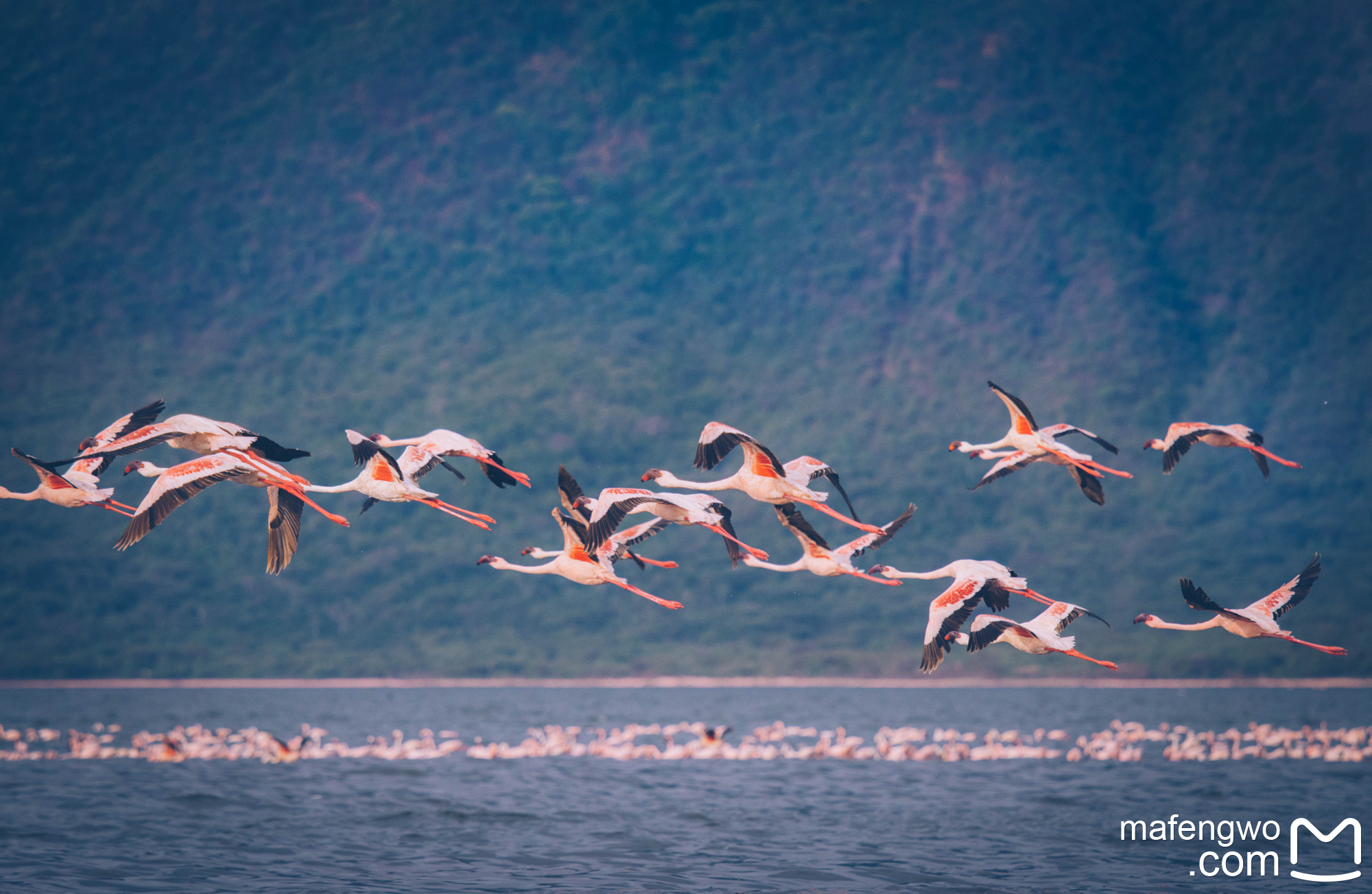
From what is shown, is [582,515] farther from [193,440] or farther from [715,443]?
[193,440]

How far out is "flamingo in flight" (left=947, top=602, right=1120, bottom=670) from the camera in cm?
2027

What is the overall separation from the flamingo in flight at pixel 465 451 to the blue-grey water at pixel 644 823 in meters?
10.5

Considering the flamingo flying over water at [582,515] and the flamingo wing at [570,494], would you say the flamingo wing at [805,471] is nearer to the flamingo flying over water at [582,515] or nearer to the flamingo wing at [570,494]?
the flamingo flying over water at [582,515]

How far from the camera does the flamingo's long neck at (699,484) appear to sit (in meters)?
22.3

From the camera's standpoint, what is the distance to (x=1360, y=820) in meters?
38.6

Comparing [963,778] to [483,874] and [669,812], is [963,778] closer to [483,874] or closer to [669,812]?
[669,812]

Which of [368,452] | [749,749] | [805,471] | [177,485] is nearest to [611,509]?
[368,452]

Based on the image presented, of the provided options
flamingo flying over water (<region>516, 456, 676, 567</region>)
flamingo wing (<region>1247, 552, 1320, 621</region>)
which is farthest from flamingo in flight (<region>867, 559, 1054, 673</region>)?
flamingo flying over water (<region>516, 456, 676, 567</region>)

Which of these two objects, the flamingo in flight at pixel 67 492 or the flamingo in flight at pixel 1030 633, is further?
the flamingo in flight at pixel 67 492

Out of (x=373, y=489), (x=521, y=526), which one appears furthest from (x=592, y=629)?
(x=373, y=489)

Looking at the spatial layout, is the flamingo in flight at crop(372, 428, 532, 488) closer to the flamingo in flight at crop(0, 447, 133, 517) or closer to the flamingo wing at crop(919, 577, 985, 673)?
the flamingo in flight at crop(0, 447, 133, 517)

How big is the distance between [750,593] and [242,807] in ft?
396

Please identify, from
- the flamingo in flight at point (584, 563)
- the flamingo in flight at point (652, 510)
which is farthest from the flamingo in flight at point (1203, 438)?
the flamingo in flight at point (584, 563)

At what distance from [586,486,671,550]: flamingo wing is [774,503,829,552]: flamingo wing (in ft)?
8.31
